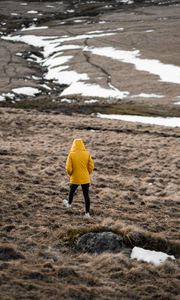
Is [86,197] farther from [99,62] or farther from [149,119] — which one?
[99,62]

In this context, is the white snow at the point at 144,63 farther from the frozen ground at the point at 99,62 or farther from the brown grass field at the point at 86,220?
the brown grass field at the point at 86,220

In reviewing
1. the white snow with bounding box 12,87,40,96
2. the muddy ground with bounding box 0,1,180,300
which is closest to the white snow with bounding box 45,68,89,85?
the white snow with bounding box 12,87,40,96

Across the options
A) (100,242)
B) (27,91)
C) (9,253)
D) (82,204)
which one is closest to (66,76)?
(27,91)

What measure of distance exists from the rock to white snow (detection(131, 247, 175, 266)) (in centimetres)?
48

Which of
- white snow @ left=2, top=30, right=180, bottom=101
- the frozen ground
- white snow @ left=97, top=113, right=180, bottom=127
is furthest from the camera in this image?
white snow @ left=2, top=30, right=180, bottom=101

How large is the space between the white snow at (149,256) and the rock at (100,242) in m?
0.48

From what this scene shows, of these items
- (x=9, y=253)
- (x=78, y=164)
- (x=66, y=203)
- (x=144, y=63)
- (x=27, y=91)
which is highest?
(x=78, y=164)

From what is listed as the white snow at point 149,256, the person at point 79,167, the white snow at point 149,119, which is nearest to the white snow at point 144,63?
the white snow at point 149,119

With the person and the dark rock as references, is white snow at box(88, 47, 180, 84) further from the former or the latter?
the dark rock

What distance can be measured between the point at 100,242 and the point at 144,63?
70.8 m

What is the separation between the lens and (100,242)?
1195 centimetres

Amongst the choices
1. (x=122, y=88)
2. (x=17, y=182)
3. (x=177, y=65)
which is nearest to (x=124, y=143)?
(x=17, y=182)

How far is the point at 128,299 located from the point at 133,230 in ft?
11.3

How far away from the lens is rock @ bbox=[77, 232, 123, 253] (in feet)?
38.7
